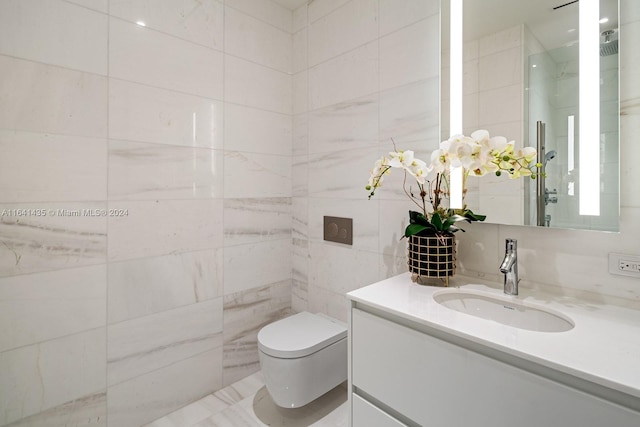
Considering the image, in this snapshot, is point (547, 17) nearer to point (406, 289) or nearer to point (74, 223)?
point (406, 289)

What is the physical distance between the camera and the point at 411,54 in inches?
56.2

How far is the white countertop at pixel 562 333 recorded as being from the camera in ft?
2.05

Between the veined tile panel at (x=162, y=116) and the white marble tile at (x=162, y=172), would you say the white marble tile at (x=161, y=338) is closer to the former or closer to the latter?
the white marble tile at (x=162, y=172)

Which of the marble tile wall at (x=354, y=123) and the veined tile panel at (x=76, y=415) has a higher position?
the marble tile wall at (x=354, y=123)

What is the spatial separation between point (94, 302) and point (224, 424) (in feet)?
2.75

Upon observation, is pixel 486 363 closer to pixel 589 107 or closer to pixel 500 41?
pixel 589 107

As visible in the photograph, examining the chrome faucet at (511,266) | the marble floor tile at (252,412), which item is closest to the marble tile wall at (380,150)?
the chrome faucet at (511,266)

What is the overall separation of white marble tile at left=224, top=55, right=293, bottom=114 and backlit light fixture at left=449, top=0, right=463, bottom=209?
1077 millimetres

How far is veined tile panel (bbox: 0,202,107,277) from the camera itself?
3.80ft

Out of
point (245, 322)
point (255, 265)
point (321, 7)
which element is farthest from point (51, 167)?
point (321, 7)

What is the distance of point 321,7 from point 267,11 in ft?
1.12

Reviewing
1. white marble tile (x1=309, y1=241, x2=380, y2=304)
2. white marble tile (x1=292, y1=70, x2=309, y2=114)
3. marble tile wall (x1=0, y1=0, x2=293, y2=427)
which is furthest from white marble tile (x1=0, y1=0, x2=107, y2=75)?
white marble tile (x1=309, y1=241, x2=380, y2=304)

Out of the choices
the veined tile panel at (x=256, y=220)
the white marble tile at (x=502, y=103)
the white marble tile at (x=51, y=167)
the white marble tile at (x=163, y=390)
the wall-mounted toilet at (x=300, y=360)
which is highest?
the white marble tile at (x=502, y=103)

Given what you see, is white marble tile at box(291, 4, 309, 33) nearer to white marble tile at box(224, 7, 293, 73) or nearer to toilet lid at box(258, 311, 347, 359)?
white marble tile at box(224, 7, 293, 73)
